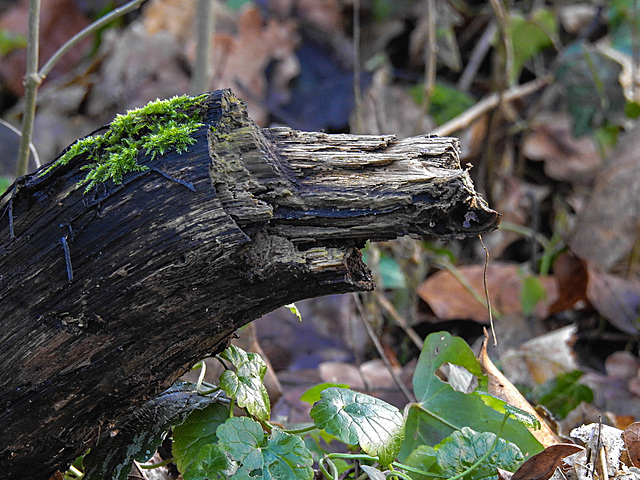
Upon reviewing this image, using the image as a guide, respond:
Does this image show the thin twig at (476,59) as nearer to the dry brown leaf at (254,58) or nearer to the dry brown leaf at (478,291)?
the dry brown leaf at (254,58)

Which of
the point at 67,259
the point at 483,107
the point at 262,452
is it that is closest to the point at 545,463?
the point at 262,452

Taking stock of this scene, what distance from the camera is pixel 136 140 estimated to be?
1106 mm

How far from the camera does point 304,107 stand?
4016 millimetres

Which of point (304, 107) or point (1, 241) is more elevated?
point (304, 107)

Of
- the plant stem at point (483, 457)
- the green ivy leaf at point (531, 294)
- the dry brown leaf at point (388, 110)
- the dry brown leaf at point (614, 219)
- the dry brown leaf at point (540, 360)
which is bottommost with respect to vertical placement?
the plant stem at point (483, 457)

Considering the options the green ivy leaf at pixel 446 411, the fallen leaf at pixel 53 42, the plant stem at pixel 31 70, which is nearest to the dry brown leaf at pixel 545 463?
the green ivy leaf at pixel 446 411

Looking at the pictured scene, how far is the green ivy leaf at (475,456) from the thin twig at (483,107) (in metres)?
2.13

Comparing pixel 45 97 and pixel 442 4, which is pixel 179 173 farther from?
pixel 45 97

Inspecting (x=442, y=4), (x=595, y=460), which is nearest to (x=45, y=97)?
(x=442, y=4)

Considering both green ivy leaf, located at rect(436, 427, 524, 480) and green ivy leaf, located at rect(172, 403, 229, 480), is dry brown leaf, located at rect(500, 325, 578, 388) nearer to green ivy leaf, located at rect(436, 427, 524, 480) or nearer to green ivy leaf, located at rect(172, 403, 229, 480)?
green ivy leaf, located at rect(436, 427, 524, 480)

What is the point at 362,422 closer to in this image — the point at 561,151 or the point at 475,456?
the point at 475,456

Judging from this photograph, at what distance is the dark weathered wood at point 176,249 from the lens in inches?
39.8

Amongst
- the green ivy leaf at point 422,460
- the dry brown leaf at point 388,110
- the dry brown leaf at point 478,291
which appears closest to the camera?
the green ivy leaf at point 422,460

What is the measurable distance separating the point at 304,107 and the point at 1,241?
3.08 metres
